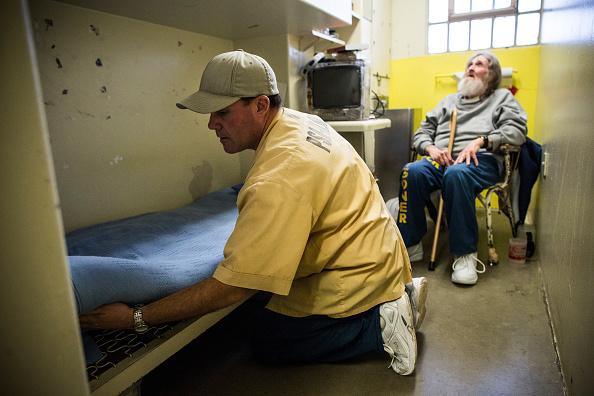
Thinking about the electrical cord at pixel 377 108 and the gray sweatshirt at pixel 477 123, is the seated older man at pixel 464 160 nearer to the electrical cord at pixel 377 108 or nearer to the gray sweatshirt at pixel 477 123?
the gray sweatshirt at pixel 477 123

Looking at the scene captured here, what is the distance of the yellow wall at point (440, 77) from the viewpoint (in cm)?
289

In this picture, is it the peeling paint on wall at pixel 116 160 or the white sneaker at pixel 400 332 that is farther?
the peeling paint on wall at pixel 116 160

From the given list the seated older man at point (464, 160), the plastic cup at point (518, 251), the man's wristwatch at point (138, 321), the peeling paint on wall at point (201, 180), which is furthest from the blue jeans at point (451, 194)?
the man's wristwatch at point (138, 321)

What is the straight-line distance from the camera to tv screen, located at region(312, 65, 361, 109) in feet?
7.19

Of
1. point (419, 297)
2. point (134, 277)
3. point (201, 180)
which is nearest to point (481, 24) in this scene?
point (201, 180)

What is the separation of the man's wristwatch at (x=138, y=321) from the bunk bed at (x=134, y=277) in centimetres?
2

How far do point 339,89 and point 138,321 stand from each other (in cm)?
166

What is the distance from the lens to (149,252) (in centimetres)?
127

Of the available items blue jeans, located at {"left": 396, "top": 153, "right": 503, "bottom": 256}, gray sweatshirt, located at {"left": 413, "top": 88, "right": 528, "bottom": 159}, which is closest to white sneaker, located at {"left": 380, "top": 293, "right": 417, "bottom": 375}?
blue jeans, located at {"left": 396, "top": 153, "right": 503, "bottom": 256}

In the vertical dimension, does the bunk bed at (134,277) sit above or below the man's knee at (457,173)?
below

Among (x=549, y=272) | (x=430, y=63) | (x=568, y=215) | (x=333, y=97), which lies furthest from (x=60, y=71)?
(x=430, y=63)

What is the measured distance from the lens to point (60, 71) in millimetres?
1371

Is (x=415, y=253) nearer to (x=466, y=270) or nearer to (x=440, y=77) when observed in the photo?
(x=466, y=270)

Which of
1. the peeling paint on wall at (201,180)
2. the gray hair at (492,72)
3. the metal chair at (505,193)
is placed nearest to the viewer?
the peeling paint on wall at (201,180)
